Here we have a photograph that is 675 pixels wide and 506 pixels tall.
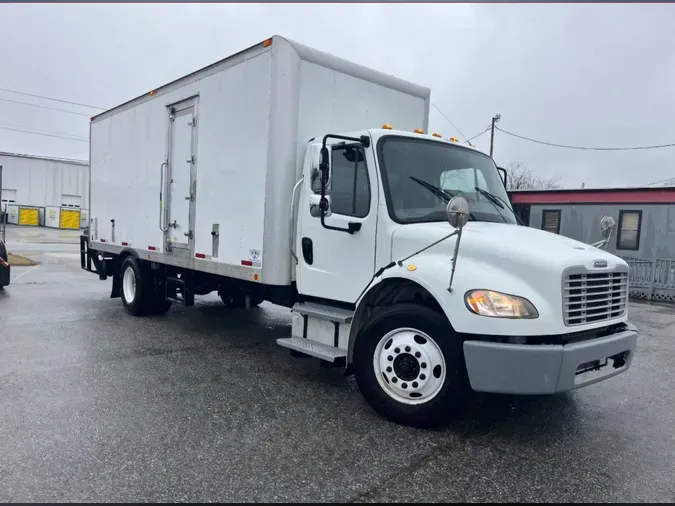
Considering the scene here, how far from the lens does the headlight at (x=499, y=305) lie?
148 inches

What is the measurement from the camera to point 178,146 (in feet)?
23.9

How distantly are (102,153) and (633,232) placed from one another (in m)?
16.1

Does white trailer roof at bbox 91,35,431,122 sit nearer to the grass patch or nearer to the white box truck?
the white box truck

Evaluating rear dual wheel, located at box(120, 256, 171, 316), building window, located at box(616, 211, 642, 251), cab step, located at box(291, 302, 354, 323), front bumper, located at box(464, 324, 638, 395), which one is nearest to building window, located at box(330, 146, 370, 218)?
cab step, located at box(291, 302, 354, 323)

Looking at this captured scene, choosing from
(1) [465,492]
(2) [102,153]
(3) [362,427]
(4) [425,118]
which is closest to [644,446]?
(1) [465,492]

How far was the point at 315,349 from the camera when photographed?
5.01 meters

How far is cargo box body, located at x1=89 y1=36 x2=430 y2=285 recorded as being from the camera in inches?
215

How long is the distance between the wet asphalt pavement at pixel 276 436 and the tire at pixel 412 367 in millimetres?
189

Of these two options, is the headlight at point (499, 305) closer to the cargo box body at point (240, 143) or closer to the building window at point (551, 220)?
the cargo box body at point (240, 143)

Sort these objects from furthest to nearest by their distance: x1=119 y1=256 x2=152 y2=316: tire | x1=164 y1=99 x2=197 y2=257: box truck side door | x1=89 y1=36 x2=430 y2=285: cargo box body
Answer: x1=119 y1=256 x2=152 y2=316: tire → x1=164 y1=99 x2=197 y2=257: box truck side door → x1=89 y1=36 x2=430 y2=285: cargo box body

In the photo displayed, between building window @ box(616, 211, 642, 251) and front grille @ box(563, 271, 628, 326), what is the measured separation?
14558mm

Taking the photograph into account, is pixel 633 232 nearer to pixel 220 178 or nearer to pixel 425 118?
pixel 425 118

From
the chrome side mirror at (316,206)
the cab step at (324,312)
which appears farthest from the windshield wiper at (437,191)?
the cab step at (324,312)

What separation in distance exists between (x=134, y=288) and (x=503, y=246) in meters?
6.55
